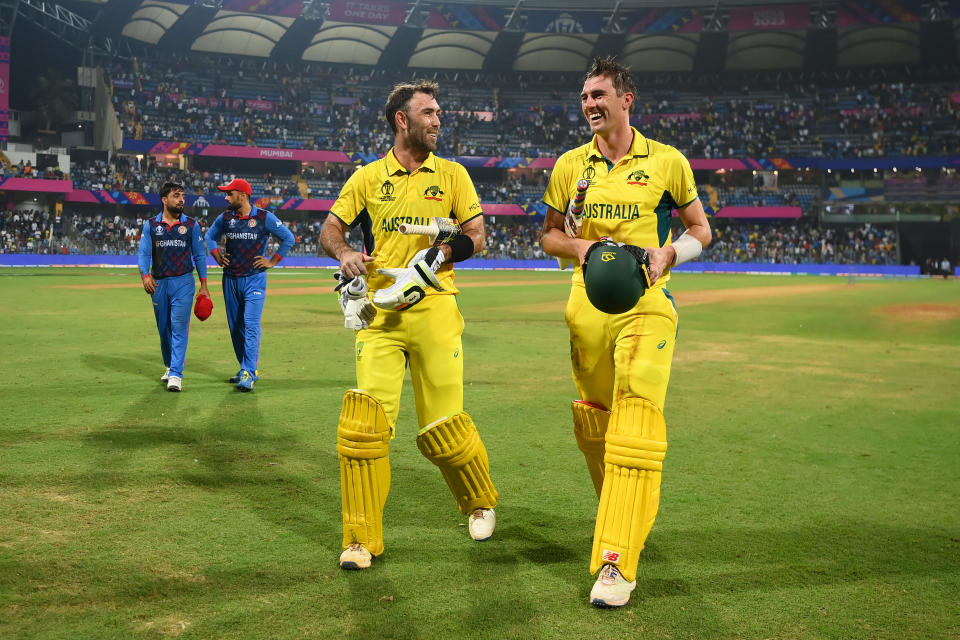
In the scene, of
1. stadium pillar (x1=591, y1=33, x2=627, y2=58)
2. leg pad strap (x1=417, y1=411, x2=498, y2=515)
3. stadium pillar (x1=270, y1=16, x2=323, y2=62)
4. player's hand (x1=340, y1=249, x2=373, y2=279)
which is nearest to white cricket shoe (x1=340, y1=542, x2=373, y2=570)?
leg pad strap (x1=417, y1=411, x2=498, y2=515)

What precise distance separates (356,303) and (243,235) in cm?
591

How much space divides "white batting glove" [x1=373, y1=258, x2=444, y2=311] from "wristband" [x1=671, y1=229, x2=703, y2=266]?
1.31 metres

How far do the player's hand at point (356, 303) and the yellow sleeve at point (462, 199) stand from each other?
2.59 ft

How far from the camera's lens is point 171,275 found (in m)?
10.1

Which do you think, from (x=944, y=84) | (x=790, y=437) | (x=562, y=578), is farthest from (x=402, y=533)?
(x=944, y=84)

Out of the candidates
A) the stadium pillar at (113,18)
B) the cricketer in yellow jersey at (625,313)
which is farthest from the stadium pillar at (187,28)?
the cricketer in yellow jersey at (625,313)

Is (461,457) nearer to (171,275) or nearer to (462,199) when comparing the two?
(462,199)

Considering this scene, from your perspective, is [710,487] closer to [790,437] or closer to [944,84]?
[790,437]

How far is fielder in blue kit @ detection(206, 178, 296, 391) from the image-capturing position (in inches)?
393

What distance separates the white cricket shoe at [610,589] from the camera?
393 cm

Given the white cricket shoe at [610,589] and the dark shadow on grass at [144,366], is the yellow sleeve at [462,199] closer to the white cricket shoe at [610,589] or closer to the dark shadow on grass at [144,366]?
the white cricket shoe at [610,589]

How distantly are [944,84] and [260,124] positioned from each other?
50.6 meters

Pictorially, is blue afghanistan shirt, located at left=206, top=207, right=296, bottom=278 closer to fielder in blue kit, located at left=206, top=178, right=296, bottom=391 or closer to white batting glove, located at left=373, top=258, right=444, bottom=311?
fielder in blue kit, located at left=206, top=178, right=296, bottom=391

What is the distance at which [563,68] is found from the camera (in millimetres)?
67125
